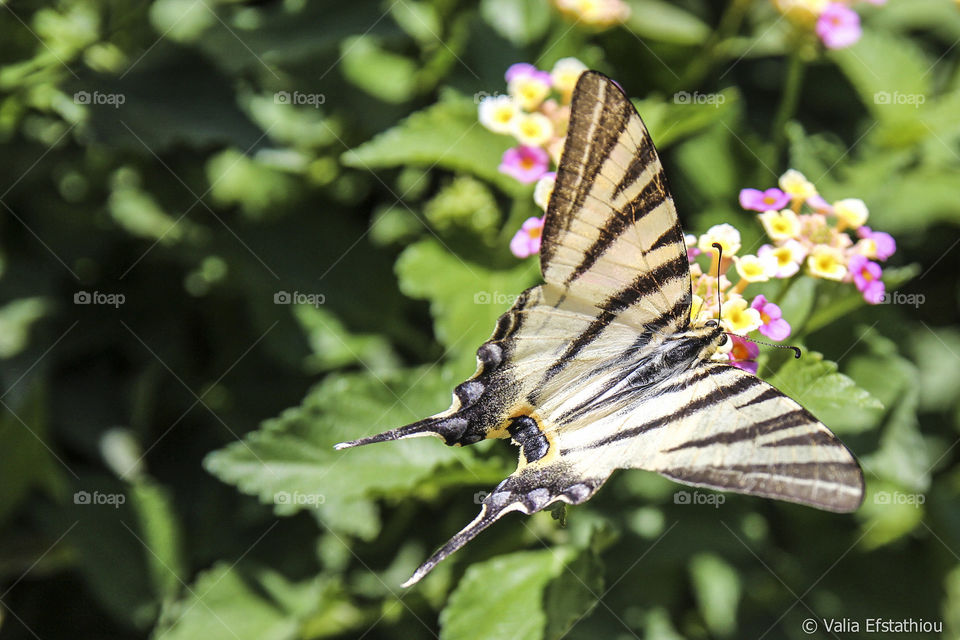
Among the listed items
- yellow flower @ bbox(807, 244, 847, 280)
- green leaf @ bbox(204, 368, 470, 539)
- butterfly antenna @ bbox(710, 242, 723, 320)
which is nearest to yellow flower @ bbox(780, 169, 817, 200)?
yellow flower @ bbox(807, 244, 847, 280)

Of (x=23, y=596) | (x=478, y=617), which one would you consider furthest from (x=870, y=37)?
(x=23, y=596)

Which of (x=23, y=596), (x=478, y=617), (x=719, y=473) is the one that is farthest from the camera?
(x=23, y=596)

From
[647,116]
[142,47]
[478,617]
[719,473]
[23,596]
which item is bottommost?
[23,596]

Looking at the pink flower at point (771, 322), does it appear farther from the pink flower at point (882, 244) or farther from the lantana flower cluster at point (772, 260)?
the pink flower at point (882, 244)

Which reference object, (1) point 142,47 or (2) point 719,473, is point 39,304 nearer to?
(1) point 142,47

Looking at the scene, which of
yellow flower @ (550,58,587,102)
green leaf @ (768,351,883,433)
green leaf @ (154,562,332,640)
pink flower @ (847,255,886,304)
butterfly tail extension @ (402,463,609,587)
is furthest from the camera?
green leaf @ (154,562,332,640)

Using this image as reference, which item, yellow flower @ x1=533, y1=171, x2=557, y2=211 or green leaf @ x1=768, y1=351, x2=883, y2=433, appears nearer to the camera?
green leaf @ x1=768, y1=351, x2=883, y2=433

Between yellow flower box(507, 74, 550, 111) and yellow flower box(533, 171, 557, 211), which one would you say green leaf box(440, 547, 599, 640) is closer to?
yellow flower box(533, 171, 557, 211)
